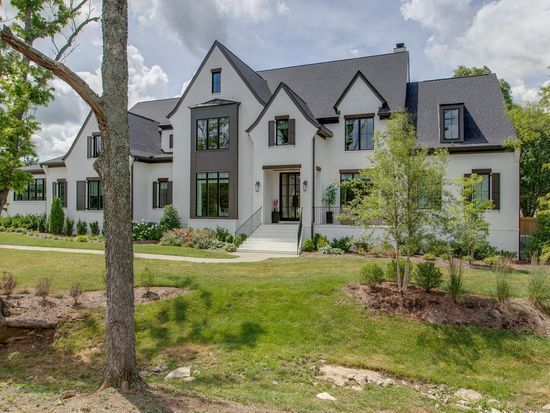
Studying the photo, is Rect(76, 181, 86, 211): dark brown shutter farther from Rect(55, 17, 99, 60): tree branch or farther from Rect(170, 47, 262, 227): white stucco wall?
Rect(55, 17, 99, 60): tree branch

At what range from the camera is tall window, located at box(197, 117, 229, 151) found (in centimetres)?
2217

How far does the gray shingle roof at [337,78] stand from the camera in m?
21.3

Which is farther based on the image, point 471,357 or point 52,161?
point 52,161

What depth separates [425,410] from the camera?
541 cm

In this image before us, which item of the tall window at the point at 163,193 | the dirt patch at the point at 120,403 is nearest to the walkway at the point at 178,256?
the tall window at the point at 163,193

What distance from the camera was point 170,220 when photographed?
2241 cm

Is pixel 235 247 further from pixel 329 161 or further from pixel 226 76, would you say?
pixel 226 76

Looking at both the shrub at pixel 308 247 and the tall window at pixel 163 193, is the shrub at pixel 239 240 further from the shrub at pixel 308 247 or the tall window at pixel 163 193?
the tall window at pixel 163 193

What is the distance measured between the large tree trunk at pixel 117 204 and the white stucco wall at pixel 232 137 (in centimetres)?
1595

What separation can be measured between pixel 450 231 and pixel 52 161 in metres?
27.3

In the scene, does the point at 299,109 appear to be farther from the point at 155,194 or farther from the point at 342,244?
the point at 155,194

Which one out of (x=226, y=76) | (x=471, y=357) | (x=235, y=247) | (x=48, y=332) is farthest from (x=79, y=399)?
(x=226, y=76)

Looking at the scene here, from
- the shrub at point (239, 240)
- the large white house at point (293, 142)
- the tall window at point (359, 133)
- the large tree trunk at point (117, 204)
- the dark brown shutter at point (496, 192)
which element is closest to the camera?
the large tree trunk at point (117, 204)

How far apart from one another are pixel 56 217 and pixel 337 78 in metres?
19.6
